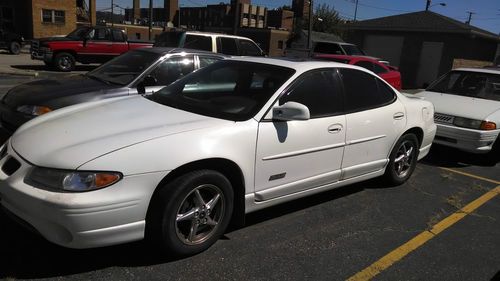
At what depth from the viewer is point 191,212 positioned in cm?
339

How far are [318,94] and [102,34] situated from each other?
1559 centimetres

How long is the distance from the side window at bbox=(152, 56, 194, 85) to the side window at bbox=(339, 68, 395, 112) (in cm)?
280

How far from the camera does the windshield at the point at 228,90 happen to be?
12.8 feet

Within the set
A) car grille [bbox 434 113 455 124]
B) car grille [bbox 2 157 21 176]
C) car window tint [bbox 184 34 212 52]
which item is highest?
car window tint [bbox 184 34 212 52]

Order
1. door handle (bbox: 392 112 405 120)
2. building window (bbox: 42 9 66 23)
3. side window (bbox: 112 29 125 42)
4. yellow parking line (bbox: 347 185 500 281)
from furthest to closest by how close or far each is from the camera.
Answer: building window (bbox: 42 9 66 23), side window (bbox: 112 29 125 42), door handle (bbox: 392 112 405 120), yellow parking line (bbox: 347 185 500 281)

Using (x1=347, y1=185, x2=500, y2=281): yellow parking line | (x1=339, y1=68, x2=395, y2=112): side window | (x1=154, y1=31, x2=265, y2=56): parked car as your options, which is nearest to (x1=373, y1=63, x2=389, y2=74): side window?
(x1=154, y1=31, x2=265, y2=56): parked car

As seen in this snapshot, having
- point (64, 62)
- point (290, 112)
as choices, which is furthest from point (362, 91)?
point (64, 62)

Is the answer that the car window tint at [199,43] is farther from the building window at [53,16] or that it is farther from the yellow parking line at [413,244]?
the building window at [53,16]

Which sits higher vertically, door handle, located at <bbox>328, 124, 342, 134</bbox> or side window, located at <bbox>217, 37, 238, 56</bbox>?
side window, located at <bbox>217, 37, 238, 56</bbox>

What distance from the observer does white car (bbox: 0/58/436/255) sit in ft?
9.62

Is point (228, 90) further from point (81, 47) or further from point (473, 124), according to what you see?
point (81, 47)

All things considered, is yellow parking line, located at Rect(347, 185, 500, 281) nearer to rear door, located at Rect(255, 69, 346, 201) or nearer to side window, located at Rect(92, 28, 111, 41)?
rear door, located at Rect(255, 69, 346, 201)

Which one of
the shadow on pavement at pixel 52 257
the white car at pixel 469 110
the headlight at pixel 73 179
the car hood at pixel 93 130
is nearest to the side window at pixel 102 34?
the white car at pixel 469 110

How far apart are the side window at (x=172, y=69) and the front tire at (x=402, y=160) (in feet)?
10.7
